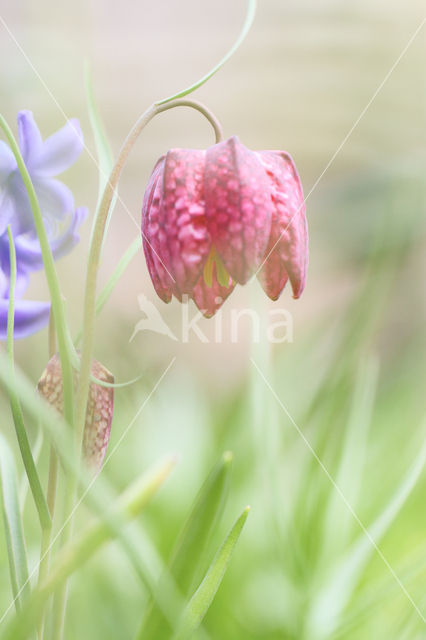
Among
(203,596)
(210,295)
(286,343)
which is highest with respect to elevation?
(210,295)

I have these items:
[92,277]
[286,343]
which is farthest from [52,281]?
[286,343]

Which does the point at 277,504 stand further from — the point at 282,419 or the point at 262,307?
the point at 282,419

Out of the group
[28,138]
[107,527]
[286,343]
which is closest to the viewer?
[107,527]

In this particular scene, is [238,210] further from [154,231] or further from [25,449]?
[25,449]

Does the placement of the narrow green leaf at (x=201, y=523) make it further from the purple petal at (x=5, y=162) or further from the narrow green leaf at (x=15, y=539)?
the purple petal at (x=5, y=162)

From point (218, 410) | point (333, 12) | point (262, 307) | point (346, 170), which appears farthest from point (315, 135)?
point (262, 307)

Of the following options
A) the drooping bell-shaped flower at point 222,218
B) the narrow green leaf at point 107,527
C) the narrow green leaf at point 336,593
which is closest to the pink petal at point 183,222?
the drooping bell-shaped flower at point 222,218
